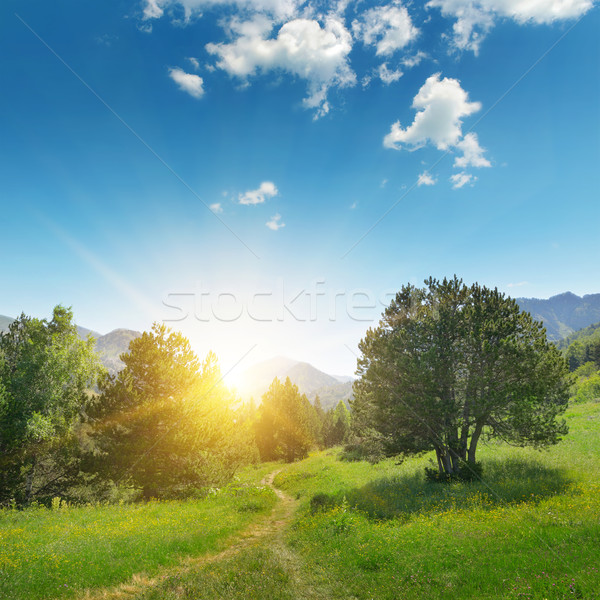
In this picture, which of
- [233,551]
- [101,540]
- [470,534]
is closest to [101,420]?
[101,540]


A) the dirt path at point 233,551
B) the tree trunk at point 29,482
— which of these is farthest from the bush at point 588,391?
the tree trunk at point 29,482

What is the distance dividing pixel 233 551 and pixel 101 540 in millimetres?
5155

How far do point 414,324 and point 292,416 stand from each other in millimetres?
35055

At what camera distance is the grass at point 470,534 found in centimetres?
737

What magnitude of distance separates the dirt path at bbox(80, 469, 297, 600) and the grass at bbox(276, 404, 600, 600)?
104cm

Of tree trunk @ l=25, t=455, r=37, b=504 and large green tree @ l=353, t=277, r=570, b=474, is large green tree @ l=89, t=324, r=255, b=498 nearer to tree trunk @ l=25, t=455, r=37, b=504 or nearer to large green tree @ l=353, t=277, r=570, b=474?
tree trunk @ l=25, t=455, r=37, b=504

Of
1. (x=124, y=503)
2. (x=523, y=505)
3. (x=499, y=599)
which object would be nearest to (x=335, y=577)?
(x=499, y=599)

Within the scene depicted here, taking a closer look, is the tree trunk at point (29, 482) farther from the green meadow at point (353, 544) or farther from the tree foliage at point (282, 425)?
the tree foliage at point (282, 425)

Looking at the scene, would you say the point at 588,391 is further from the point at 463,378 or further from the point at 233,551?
the point at 233,551

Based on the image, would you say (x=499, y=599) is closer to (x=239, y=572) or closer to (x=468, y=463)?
(x=239, y=572)

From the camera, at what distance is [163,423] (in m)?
21.2

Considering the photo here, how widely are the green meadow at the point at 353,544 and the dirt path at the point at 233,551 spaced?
0.13 meters

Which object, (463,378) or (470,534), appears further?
(463,378)

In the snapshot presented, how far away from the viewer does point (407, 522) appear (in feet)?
42.5
